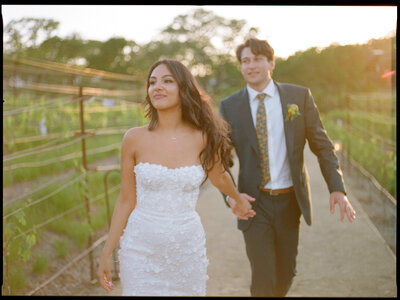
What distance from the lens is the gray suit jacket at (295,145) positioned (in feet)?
10.2

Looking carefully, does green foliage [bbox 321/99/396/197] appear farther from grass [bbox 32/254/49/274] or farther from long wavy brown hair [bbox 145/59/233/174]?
grass [bbox 32/254/49/274]

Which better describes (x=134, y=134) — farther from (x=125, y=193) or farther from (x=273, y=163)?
(x=273, y=163)

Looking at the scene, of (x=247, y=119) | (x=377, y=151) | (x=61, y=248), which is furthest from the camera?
(x=377, y=151)

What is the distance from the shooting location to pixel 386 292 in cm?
386

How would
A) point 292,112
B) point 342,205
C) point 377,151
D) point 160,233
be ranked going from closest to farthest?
point 160,233
point 342,205
point 292,112
point 377,151

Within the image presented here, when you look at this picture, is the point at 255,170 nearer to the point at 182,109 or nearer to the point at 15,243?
the point at 182,109

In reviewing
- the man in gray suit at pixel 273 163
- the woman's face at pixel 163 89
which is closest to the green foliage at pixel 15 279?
the man in gray suit at pixel 273 163

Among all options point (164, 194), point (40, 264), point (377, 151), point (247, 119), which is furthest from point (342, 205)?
point (377, 151)

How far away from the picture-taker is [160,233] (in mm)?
2373

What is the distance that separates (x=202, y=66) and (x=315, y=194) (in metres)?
34.0

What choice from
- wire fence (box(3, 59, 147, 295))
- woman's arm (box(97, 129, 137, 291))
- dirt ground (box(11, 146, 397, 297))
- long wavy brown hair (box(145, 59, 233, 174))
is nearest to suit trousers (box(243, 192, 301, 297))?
long wavy brown hair (box(145, 59, 233, 174))

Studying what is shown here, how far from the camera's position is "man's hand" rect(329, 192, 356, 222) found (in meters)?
2.81

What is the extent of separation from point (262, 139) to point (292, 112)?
28 centimetres

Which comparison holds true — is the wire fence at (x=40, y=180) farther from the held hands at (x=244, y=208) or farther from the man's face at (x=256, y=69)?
the man's face at (x=256, y=69)
